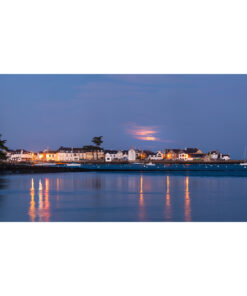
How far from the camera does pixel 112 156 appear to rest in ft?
252

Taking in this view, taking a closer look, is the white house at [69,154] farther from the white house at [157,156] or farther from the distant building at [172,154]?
the distant building at [172,154]

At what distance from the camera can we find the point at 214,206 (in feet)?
→ 40.0

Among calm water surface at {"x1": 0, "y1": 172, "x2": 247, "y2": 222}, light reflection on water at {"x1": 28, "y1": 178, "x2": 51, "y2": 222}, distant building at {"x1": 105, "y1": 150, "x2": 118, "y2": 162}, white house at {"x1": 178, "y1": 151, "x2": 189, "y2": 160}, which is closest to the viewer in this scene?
light reflection on water at {"x1": 28, "y1": 178, "x2": 51, "y2": 222}

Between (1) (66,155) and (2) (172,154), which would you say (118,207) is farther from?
(1) (66,155)

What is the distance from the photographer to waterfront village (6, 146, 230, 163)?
63.8m

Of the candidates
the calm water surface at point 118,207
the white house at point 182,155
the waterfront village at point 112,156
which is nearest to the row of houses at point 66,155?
the waterfront village at point 112,156

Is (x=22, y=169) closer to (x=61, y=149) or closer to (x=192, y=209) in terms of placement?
(x=192, y=209)

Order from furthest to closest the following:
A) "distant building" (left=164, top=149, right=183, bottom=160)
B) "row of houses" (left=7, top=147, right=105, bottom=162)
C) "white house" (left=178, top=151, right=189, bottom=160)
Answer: "distant building" (left=164, top=149, right=183, bottom=160) < "white house" (left=178, top=151, right=189, bottom=160) < "row of houses" (left=7, top=147, right=105, bottom=162)

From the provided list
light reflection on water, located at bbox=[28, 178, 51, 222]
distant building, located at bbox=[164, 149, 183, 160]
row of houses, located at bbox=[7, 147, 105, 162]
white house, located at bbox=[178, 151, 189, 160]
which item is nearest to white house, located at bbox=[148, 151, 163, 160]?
distant building, located at bbox=[164, 149, 183, 160]

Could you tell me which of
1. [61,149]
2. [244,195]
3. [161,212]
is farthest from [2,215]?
[61,149]

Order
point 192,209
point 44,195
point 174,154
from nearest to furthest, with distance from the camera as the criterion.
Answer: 1. point 192,209
2. point 44,195
3. point 174,154

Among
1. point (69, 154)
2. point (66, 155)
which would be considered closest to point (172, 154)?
point (69, 154)

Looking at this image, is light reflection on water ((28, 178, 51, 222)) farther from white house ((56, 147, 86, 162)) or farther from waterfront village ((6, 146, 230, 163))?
Answer: white house ((56, 147, 86, 162))
